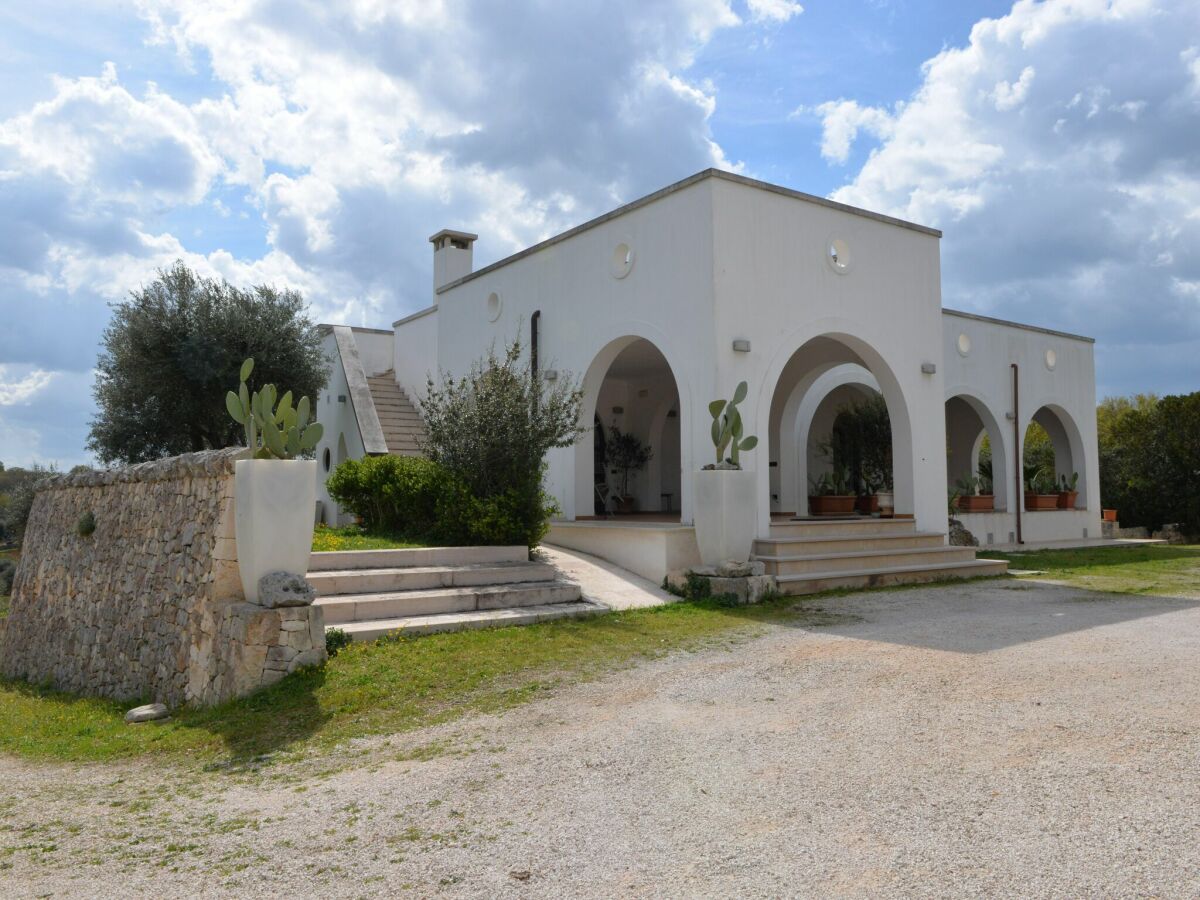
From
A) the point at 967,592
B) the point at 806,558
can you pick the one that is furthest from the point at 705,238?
the point at 967,592

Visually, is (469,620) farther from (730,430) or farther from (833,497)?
(833,497)

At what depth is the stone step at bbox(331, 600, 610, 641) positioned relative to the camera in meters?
7.45

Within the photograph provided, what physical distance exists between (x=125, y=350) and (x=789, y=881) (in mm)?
15893

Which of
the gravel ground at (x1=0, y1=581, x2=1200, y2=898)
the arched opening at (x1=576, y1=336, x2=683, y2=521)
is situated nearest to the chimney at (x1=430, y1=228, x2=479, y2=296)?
the arched opening at (x1=576, y1=336, x2=683, y2=521)

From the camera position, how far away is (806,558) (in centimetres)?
1061

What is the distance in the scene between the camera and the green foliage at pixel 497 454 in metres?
10.1

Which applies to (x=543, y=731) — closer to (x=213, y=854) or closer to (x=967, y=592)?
(x=213, y=854)

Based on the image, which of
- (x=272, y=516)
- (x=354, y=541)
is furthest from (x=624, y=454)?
(x=272, y=516)

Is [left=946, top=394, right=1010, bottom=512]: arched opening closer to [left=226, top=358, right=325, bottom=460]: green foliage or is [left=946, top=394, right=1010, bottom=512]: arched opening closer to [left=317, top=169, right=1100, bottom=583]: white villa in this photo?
[left=317, top=169, right=1100, bottom=583]: white villa

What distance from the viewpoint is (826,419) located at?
18578mm

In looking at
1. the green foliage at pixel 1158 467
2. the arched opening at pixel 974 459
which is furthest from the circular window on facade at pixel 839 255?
the green foliage at pixel 1158 467

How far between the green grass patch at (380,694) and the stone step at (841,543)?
7.35 feet

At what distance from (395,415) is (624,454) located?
15.8 feet

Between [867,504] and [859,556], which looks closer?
[859,556]
